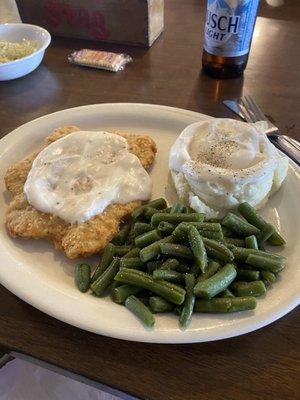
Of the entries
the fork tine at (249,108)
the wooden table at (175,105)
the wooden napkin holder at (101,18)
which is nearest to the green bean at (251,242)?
the wooden table at (175,105)

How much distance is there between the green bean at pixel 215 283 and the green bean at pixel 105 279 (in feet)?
0.87

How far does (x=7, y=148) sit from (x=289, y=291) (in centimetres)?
124

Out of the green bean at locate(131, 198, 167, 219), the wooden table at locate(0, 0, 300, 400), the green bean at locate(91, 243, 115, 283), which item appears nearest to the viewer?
the wooden table at locate(0, 0, 300, 400)

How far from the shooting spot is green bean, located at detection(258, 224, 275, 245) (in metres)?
1.26

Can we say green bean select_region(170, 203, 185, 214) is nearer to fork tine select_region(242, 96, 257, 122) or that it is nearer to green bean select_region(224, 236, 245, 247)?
green bean select_region(224, 236, 245, 247)

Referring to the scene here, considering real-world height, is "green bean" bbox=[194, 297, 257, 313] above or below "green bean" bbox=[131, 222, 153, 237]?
above

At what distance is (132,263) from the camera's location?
46.1 inches

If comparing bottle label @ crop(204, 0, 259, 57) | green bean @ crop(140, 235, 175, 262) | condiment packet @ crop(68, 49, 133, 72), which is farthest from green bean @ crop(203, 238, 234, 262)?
condiment packet @ crop(68, 49, 133, 72)

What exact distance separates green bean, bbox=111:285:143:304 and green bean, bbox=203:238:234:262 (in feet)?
0.77

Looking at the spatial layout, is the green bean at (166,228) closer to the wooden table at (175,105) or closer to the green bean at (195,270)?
the green bean at (195,270)

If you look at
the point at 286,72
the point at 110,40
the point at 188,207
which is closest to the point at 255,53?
the point at 286,72

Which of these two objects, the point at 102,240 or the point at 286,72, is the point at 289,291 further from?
the point at 286,72

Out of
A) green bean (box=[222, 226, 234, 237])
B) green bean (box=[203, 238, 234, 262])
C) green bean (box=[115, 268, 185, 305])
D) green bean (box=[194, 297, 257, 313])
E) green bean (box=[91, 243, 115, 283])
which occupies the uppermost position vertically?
green bean (box=[203, 238, 234, 262])

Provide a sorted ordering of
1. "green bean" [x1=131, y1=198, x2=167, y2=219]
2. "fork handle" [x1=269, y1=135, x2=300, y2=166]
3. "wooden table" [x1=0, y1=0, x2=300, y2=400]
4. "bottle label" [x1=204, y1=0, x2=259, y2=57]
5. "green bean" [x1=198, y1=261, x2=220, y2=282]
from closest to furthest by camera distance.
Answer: "wooden table" [x1=0, y1=0, x2=300, y2=400], "green bean" [x1=198, y1=261, x2=220, y2=282], "green bean" [x1=131, y1=198, x2=167, y2=219], "fork handle" [x1=269, y1=135, x2=300, y2=166], "bottle label" [x1=204, y1=0, x2=259, y2=57]
